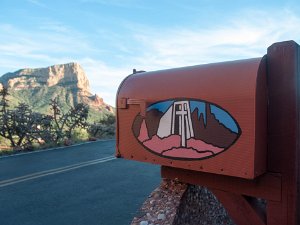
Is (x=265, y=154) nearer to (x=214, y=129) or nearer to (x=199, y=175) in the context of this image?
(x=214, y=129)

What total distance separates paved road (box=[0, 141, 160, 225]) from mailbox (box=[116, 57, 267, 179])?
153 cm

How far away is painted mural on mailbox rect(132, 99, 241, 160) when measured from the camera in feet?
6.60

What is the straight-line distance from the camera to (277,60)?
200cm

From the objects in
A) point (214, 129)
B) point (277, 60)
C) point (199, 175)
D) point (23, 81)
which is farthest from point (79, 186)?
point (23, 81)

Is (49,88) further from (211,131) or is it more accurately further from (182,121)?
(211,131)

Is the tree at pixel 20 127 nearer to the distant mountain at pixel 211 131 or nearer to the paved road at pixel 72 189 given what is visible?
the paved road at pixel 72 189

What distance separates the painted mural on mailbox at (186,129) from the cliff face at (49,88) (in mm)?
37309

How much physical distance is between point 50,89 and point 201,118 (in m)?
59.5

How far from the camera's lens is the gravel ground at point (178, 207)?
9.71ft

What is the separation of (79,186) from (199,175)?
303 centimetres

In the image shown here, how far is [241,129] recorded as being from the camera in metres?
1.92

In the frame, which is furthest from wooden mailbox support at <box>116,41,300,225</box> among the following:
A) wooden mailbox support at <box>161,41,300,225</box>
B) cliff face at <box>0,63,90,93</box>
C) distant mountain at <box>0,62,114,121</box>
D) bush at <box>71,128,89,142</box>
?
cliff face at <box>0,63,90,93</box>

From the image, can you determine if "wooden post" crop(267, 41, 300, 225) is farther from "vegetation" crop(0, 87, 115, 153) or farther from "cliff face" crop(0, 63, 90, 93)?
"cliff face" crop(0, 63, 90, 93)

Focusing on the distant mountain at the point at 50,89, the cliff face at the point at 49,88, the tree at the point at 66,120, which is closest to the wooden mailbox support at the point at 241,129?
the tree at the point at 66,120
